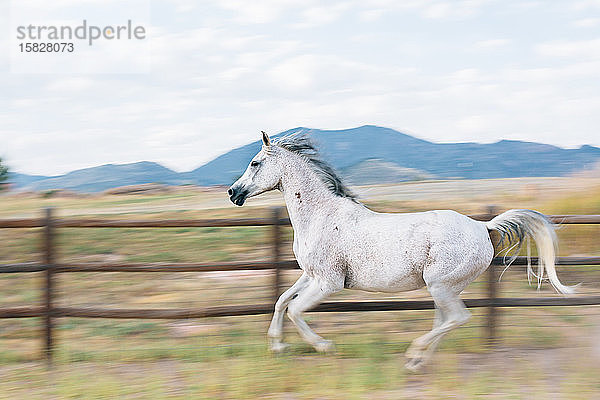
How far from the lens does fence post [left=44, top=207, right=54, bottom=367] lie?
5184 millimetres

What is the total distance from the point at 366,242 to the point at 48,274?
253cm

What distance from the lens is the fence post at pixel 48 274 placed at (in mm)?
5184

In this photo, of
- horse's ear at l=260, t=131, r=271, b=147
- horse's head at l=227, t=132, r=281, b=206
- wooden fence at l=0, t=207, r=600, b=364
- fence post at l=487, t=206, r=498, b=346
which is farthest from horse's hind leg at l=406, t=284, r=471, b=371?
horse's ear at l=260, t=131, r=271, b=147

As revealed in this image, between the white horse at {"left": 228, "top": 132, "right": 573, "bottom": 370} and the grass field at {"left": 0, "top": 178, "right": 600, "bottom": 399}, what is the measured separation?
1.04ft

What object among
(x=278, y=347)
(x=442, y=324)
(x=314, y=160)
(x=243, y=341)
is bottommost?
(x=243, y=341)

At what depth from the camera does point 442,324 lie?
4664 mm

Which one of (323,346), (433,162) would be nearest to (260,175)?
(323,346)

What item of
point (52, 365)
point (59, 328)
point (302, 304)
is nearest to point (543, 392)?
point (302, 304)

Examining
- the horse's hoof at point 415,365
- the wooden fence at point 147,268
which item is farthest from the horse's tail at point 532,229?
the horse's hoof at point 415,365

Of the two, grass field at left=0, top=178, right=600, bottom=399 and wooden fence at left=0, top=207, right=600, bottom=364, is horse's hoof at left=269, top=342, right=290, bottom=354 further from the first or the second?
wooden fence at left=0, top=207, right=600, bottom=364

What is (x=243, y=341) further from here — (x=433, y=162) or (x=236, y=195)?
(x=433, y=162)

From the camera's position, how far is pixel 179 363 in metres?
5.05

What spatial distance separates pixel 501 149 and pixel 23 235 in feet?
34.6

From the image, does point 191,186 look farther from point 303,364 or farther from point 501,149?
point 303,364
